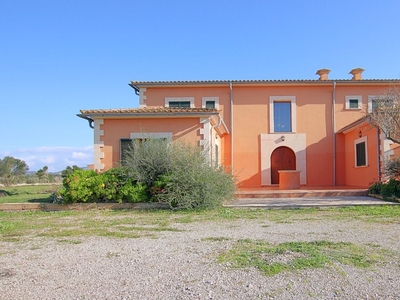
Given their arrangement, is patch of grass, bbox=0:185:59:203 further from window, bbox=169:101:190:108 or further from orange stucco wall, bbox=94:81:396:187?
window, bbox=169:101:190:108

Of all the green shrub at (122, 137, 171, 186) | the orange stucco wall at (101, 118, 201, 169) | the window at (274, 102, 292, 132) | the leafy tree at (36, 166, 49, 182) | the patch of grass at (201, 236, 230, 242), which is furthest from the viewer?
the leafy tree at (36, 166, 49, 182)

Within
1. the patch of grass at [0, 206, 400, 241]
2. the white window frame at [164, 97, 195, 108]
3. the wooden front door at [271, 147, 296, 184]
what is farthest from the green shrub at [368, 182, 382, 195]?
the white window frame at [164, 97, 195, 108]

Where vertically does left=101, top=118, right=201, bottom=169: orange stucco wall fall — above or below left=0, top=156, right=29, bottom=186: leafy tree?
above

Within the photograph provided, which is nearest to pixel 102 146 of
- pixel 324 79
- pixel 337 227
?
pixel 337 227

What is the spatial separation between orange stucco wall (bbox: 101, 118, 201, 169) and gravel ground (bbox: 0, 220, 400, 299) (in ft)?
21.4

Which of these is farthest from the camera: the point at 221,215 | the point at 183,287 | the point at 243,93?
the point at 243,93

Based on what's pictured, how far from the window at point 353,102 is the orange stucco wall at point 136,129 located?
366 inches

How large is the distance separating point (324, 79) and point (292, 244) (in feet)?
48.4

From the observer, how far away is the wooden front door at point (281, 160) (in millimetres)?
17359

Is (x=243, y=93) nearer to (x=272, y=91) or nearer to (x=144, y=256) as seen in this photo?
(x=272, y=91)

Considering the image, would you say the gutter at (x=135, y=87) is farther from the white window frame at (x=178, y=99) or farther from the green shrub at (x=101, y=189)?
the green shrub at (x=101, y=189)

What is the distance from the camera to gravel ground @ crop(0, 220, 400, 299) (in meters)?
3.17

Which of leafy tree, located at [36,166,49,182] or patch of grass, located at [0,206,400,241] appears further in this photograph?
leafy tree, located at [36,166,49,182]

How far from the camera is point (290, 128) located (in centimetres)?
1725
